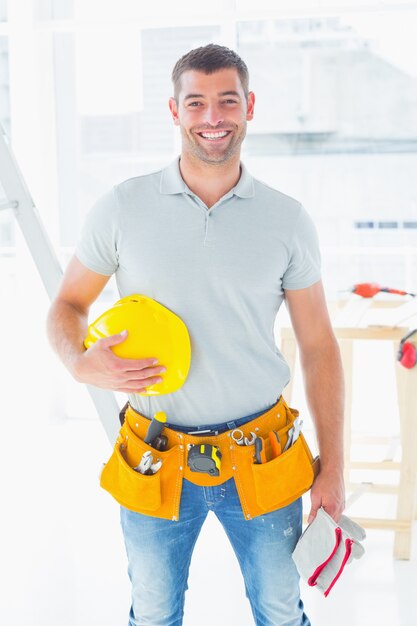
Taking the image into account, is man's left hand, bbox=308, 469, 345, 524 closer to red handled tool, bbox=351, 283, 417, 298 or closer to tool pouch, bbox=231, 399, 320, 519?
tool pouch, bbox=231, 399, 320, 519

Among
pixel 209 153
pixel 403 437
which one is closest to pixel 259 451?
pixel 209 153

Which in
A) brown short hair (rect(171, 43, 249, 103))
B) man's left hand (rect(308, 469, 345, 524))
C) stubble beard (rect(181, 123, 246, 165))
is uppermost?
brown short hair (rect(171, 43, 249, 103))

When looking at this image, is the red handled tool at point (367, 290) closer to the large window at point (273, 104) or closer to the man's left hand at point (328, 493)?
the large window at point (273, 104)

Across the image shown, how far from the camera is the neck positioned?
1.68 metres

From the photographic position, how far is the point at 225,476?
1.65m

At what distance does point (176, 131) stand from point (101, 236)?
10.3ft

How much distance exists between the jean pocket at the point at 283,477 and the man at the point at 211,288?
4 cm

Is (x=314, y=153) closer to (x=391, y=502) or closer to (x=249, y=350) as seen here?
(x=391, y=502)

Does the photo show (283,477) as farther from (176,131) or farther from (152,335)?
(176,131)


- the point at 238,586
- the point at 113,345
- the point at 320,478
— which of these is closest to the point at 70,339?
the point at 113,345

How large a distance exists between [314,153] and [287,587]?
3313 mm

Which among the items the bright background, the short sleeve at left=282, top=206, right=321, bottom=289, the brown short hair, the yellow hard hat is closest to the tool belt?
the yellow hard hat

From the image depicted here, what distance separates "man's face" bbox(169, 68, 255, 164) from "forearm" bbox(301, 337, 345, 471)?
0.45 m

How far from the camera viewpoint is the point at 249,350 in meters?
1.69
